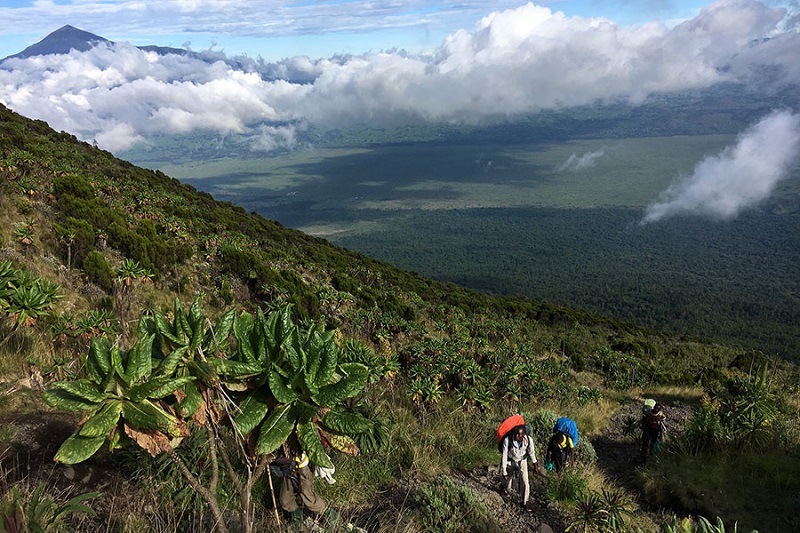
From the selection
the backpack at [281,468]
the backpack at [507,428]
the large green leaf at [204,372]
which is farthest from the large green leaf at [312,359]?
the backpack at [507,428]

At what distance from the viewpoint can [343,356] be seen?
2.28 metres

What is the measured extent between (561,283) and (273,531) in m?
118

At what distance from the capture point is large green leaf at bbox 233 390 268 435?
174 centimetres

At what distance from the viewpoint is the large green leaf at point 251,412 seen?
5.71 feet

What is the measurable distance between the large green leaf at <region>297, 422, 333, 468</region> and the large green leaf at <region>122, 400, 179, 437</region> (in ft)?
1.59

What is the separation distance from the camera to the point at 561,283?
Answer: 11338 cm

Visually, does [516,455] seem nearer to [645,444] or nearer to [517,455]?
[517,455]

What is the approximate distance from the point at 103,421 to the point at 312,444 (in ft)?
2.44

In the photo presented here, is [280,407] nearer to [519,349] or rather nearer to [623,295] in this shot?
[519,349]

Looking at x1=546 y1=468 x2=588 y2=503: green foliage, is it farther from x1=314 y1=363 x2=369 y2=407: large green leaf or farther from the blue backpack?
x1=314 y1=363 x2=369 y2=407: large green leaf

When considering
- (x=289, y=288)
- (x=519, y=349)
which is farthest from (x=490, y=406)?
(x=289, y=288)

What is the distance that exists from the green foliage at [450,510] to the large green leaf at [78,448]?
2.46 metres

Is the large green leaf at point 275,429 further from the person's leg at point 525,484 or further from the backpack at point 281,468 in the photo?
the person's leg at point 525,484

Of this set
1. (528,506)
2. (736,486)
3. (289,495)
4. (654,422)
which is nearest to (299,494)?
(289,495)
